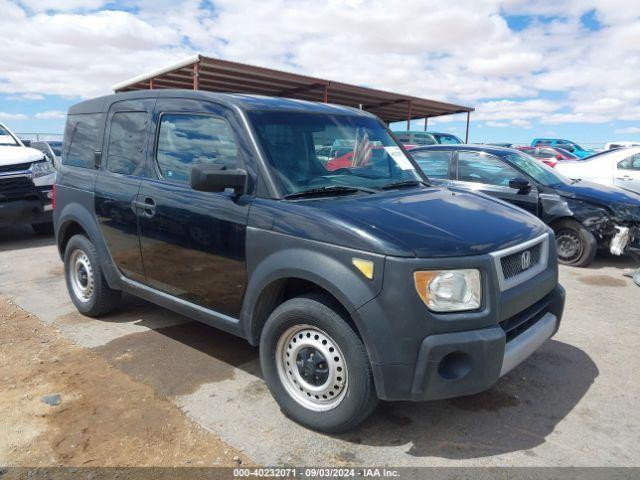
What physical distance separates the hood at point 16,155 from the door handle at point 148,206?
544cm

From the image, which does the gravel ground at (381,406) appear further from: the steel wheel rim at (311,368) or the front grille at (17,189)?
the front grille at (17,189)

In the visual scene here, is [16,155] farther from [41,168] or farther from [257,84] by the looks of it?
[257,84]

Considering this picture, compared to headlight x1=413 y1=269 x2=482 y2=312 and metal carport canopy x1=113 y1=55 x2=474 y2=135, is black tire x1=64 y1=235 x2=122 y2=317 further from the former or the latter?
metal carport canopy x1=113 y1=55 x2=474 y2=135

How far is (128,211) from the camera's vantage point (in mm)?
3906

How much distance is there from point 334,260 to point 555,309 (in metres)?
1.62

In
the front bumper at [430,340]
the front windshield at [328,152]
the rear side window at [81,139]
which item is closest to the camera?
the front bumper at [430,340]

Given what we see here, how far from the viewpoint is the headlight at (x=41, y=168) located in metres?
8.20

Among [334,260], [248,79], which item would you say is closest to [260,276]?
[334,260]

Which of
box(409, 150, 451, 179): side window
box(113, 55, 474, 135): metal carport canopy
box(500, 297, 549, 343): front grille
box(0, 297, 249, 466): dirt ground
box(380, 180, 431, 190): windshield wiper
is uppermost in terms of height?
box(113, 55, 474, 135): metal carport canopy

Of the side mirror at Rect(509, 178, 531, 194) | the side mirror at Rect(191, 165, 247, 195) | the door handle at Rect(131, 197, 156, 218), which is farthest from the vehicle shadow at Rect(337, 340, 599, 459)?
the side mirror at Rect(509, 178, 531, 194)

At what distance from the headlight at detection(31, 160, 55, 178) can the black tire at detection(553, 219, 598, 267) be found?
7.81 metres

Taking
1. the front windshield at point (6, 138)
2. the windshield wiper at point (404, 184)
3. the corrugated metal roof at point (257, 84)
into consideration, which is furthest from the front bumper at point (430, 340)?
the corrugated metal roof at point (257, 84)

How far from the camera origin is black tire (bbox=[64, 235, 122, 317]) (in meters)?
4.46

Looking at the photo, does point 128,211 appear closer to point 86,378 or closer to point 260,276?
point 86,378
